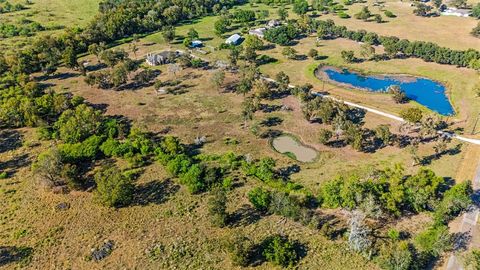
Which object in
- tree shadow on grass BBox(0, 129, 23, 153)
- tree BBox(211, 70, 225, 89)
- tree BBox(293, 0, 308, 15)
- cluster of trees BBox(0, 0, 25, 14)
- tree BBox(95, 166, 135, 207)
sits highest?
cluster of trees BBox(0, 0, 25, 14)

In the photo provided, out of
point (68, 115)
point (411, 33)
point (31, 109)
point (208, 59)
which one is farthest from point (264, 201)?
point (411, 33)

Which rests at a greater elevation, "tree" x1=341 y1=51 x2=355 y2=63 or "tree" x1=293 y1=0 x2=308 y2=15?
"tree" x1=293 y1=0 x2=308 y2=15

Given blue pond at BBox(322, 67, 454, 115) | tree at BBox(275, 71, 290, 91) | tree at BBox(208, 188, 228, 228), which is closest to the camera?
tree at BBox(208, 188, 228, 228)

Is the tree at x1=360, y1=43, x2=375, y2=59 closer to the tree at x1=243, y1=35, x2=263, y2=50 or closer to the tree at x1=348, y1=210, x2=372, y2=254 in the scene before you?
the tree at x1=243, y1=35, x2=263, y2=50

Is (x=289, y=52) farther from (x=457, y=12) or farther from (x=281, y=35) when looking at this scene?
(x=457, y=12)

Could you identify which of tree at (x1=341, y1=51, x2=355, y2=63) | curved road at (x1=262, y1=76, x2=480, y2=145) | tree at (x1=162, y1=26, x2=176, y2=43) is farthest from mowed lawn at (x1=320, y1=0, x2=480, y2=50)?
tree at (x1=162, y1=26, x2=176, y2=43)

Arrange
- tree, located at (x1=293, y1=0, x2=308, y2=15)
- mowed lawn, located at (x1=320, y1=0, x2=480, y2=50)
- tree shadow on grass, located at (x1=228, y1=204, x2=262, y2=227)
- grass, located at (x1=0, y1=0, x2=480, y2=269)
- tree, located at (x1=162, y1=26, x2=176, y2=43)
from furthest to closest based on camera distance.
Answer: tree, located at (x1=293, y1=0, x2=308, y2=15) < mowed lawn, located at (x1=320, y1=0, x2=480, y2=50) < tree, located at (x1=162, y1=26, x2=176, y2=43) < tree shadow on grass, located at (x1=228, y1=204, x2=262, y2=227) < grass, located at (x1=0, y1=0, x2=480, y2=269)

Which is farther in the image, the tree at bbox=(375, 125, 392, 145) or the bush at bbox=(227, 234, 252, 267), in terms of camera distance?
the tree at bbox=(375, 125, 392, 145)
